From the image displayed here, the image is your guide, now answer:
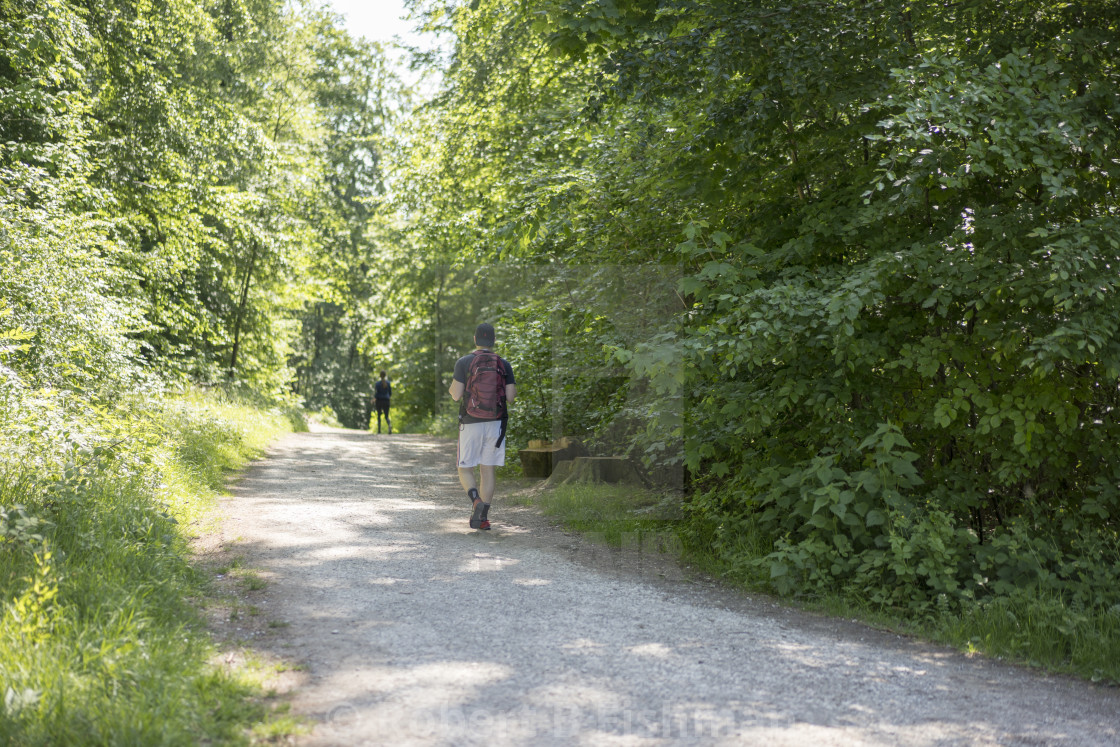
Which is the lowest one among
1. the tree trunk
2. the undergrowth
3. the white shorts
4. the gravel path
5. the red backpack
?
the gravel path

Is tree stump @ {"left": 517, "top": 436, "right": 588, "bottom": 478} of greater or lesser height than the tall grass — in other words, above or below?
above

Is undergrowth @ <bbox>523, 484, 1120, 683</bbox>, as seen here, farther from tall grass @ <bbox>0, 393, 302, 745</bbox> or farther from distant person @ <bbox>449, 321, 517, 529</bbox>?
tall grass @ <bbox>0, 393, 302, 745</bbox>

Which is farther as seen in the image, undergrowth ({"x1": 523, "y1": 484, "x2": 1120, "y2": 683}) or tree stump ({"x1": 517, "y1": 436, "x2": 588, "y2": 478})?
tree stump ({"x1": 517, "y1": 436, "x2": 588, "y2": 478})

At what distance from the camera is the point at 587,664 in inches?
173

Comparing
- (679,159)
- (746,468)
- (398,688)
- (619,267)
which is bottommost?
(398,688)

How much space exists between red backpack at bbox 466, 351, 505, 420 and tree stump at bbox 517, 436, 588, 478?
3.97 metres

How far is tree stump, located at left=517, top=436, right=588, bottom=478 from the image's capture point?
40.1ft

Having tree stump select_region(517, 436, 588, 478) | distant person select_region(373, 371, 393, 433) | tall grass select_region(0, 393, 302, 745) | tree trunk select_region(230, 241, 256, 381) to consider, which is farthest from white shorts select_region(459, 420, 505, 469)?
distant person select_region(373, 371, 393, 433)

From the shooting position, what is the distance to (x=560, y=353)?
37.0 feet

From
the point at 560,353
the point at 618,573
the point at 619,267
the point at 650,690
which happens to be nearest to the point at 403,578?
the point at 618,573

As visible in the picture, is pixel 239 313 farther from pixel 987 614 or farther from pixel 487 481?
pixel 987 614

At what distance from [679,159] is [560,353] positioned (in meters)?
4.27

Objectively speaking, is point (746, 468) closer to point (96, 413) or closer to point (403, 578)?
point (403, 578)

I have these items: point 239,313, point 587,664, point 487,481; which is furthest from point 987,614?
point 239,313
